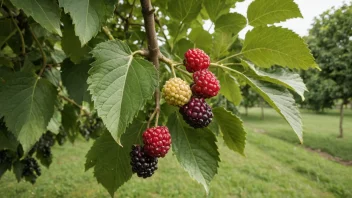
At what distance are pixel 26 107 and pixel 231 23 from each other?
0.98m

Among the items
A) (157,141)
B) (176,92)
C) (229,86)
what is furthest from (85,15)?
(229,86)

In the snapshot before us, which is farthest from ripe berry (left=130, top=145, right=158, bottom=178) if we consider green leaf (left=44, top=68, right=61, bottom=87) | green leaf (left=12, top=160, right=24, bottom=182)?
green leaf (left=12, top=160, right=24, bottom=182)

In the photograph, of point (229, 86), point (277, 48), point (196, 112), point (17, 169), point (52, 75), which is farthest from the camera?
point (17, 169)

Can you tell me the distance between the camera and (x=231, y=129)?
1.12 metres

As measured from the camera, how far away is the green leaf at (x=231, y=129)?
3.53 feet

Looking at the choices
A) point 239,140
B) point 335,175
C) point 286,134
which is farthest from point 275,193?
point 286,134

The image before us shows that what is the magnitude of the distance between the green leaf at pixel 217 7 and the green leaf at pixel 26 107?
0.82m

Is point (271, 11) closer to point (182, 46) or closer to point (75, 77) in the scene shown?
point (182, 46)

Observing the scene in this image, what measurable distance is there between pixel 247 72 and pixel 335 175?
9.45 meters

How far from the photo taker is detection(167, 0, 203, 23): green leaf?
3.94 feet

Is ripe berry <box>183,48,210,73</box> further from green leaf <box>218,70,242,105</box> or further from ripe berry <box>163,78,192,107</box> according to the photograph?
green leaf <box>218,70,242,105</box>

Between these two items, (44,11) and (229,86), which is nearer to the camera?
(44,11)

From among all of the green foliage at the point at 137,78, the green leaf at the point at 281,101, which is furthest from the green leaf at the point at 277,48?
the green leaf at the point at 281,101

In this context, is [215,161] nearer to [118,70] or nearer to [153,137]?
[153,137]
